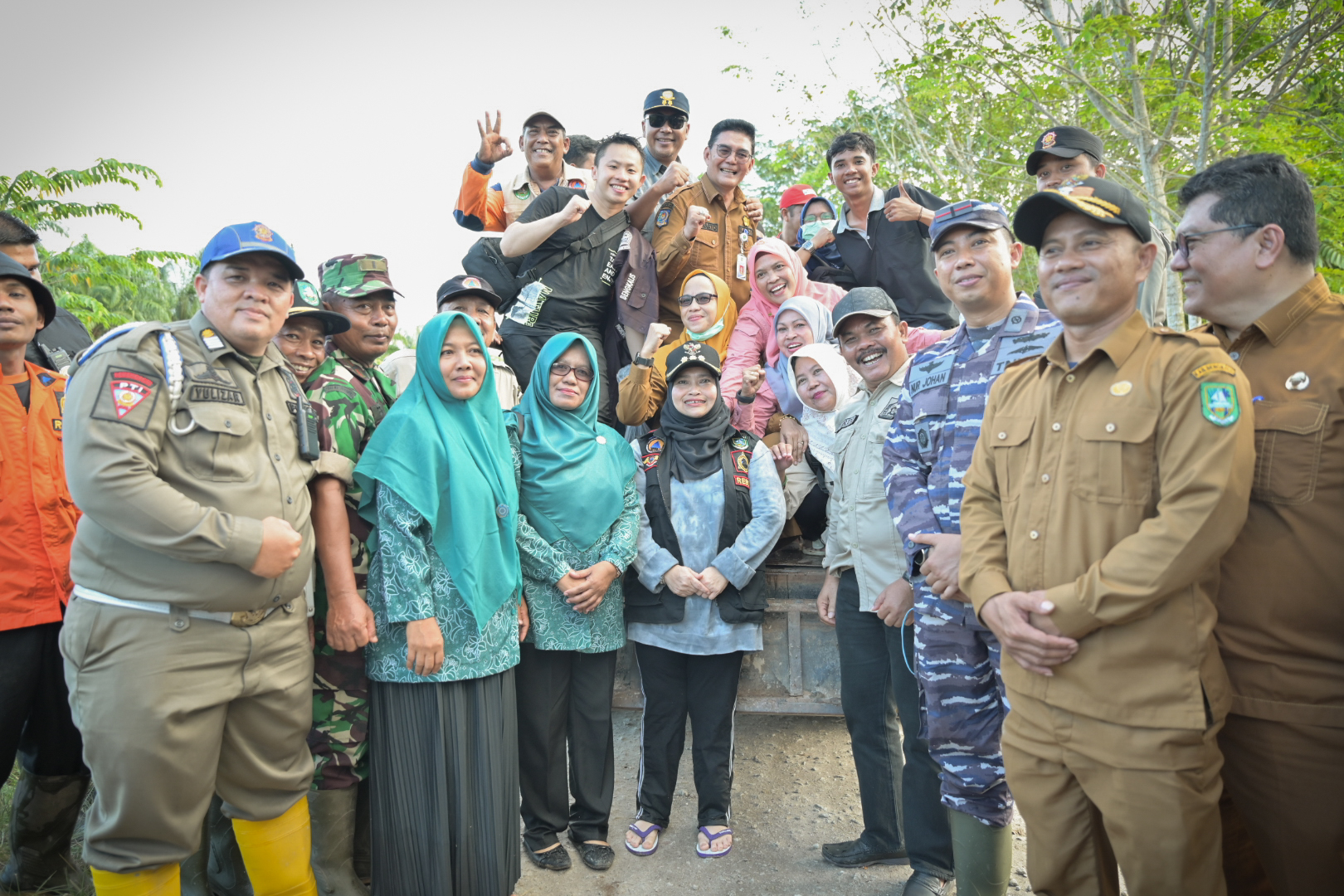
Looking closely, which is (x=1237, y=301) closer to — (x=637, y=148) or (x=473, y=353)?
(x=473, y=353)

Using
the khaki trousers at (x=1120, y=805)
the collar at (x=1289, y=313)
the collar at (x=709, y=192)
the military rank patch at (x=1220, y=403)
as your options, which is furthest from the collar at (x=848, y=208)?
the khaki trousers at (x=1120, y=805)

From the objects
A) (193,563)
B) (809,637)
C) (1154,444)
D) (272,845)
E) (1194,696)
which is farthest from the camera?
(809,637)

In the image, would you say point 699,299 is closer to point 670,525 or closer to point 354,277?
point 670,525

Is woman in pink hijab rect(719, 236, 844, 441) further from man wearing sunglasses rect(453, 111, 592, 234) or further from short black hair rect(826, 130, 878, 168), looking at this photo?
man wearing sunglasses rect(453, 111, 592, 234)

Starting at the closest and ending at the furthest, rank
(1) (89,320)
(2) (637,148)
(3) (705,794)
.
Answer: (3) (705,794) → (2) (637,148) → (1) (89,320)

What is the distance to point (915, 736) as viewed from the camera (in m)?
3.20

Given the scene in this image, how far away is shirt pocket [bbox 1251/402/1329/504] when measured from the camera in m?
1.99

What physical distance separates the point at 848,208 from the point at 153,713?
4.95 meters

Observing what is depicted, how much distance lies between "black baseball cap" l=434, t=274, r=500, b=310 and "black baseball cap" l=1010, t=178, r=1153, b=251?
2604 mm

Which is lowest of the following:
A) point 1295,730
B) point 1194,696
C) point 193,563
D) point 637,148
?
point 1295,730

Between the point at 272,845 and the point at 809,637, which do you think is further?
the point at 809,637

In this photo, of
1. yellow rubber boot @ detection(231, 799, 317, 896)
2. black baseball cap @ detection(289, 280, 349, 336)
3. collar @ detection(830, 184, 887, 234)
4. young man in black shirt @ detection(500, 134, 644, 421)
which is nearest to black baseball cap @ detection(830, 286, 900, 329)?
young man in black shirt @ detection(500, 134, 644, 421)

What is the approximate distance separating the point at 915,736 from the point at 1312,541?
1.68 metres

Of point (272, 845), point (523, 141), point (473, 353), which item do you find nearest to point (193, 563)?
point (272, 845)
